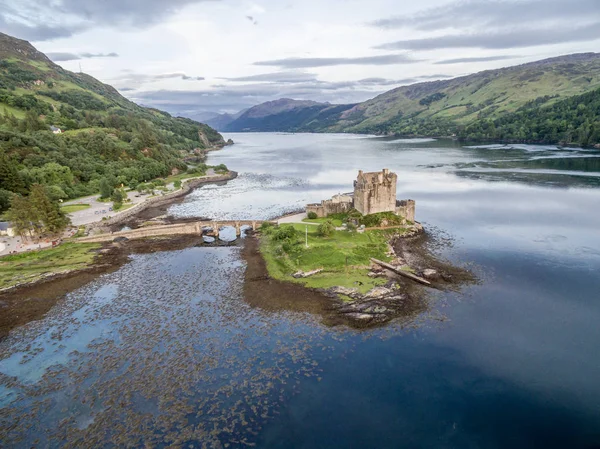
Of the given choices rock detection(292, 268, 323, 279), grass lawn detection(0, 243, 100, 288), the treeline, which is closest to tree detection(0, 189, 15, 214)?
grass lawn detection(0, 243, 100, 288)

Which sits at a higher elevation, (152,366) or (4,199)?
(4,199)

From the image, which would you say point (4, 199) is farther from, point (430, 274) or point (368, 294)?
point (430, 274)

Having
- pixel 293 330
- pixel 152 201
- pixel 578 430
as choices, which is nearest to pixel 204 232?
pixel 152 201

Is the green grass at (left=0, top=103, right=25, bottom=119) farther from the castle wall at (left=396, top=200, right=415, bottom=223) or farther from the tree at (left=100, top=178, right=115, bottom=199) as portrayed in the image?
the castle wall at (left=396, top=200, right=415, bottom=223)

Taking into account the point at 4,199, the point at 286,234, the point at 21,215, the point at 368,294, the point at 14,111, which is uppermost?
the point at 14,111

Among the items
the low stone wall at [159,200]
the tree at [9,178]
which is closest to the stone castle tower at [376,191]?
the low stone wall at [159,200]

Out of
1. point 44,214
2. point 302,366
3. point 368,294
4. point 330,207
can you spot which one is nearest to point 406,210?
point 330,207

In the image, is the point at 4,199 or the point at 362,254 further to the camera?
the point at 4,199

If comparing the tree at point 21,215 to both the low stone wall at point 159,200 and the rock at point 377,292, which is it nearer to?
the low stone wall at point 159,200
